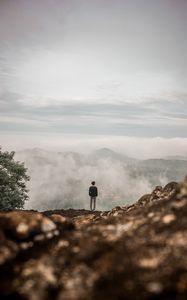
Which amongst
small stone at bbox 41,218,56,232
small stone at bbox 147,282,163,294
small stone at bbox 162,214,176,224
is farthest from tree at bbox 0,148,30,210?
small stone at bbox 147,282,163,294

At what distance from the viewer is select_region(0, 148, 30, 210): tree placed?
1253 inches

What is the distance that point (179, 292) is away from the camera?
448 centimetres

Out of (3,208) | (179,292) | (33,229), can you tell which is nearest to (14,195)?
(3,208)

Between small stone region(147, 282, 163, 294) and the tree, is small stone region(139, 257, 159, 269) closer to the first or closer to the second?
small stone region(147, 282, 163, 294)

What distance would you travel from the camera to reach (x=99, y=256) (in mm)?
5414

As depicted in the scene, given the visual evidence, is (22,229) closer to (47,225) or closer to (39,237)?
(39,237)

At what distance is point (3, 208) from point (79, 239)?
1057 inches

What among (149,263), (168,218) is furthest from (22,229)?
(168,218)

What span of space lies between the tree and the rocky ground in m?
26.6

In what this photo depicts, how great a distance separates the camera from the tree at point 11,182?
31.8 m

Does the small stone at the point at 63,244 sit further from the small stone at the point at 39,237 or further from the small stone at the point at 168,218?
the small stone at the point at 168,218

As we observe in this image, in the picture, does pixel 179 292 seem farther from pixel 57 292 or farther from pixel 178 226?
pixel 57 292

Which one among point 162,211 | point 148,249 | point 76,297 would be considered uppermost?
point 162,211

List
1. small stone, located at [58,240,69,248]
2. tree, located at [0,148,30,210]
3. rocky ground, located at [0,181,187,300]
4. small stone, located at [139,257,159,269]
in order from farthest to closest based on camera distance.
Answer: tree, located at [0,148,30,210], small stone, located at [58,240,69,248], small stone, located at [139,257,159,269], rocky ground, located at [0,181,187,300]
